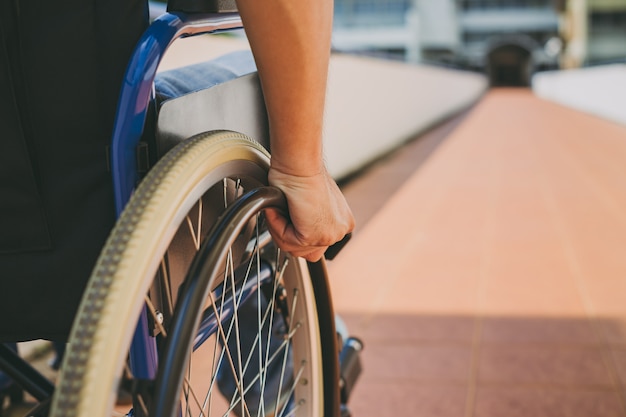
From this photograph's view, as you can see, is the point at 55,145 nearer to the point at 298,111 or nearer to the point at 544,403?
the point at 298,111

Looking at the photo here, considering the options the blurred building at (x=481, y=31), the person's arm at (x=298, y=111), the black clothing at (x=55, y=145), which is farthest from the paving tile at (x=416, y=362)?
the blurred building at (x=481, y=31)

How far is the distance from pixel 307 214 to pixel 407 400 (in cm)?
146

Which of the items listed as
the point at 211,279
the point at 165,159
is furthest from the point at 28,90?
the point at 211,279

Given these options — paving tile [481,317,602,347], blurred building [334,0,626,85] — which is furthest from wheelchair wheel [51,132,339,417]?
blurred building [334,0,626,85]

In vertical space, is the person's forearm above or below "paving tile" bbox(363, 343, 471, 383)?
above

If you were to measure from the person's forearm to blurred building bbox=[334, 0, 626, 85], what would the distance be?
200 feet

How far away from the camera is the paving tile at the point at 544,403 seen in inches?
91.8

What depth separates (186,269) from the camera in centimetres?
114

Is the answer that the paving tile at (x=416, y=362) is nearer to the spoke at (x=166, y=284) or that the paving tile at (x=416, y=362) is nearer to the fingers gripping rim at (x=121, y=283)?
the spoke at (x=166, y=284)

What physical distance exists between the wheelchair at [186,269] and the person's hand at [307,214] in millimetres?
38

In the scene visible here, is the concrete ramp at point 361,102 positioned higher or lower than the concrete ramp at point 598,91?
higher

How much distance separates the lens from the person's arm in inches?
39.7

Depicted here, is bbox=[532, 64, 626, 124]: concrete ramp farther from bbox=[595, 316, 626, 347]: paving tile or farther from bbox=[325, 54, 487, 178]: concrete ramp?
bbox=[595, 316, 626, 347]: paving tile

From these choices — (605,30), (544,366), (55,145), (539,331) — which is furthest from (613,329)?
(605,30)
